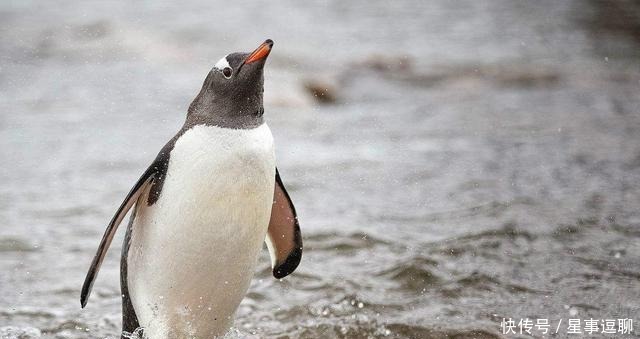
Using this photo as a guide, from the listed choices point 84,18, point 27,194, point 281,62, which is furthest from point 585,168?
point 84,18

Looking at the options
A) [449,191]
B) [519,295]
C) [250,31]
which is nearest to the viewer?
[519,295]

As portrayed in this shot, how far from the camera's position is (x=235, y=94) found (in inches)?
132

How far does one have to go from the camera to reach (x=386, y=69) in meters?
10.9

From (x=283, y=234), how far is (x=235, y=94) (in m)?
0.83

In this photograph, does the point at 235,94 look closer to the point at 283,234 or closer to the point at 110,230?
the point at 110,230

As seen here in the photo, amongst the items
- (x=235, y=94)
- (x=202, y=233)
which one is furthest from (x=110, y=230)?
(x=235, y=94)

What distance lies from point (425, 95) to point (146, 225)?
21.2 feet

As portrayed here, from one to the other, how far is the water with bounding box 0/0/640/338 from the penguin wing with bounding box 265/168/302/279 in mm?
468

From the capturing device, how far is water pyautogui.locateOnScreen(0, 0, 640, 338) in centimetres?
472

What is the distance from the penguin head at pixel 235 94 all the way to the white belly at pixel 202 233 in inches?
1.7

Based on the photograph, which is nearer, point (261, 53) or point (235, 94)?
point (261, 53)

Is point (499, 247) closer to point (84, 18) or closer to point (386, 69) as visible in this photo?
point (386, 69)

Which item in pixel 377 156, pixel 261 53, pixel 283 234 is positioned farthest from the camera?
pixel 377 156

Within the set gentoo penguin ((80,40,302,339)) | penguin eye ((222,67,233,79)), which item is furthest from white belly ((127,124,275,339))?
penguin eye ((222,67,233,79))
